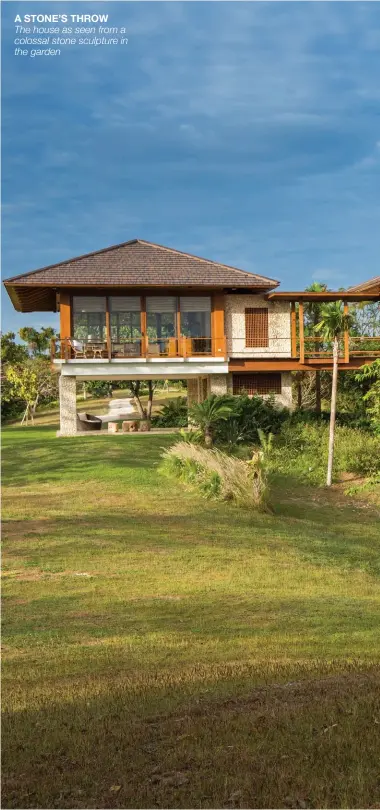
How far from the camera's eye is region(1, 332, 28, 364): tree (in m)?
51.8

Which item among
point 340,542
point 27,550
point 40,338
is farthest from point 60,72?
point 40,338

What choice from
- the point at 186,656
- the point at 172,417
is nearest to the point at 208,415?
the point at 172,417

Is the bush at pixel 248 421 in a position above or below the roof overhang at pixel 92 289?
below

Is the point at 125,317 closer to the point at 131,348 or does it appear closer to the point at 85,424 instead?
the point at 131,348

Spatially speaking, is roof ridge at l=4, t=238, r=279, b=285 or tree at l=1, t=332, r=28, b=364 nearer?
roof ridge at l=4, t=238, r=279, b=285

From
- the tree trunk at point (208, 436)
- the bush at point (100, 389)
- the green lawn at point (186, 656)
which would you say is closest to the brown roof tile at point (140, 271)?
the tree trunk at point (208, 436)

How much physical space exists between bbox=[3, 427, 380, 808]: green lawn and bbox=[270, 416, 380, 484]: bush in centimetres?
717

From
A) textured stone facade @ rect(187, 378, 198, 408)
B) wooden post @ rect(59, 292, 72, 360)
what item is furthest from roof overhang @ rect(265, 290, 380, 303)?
wooden post @ rect(59, 292, 72, 360)

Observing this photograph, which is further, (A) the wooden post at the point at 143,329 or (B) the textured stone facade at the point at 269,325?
(B) the textured stone facade at the point at 269,325

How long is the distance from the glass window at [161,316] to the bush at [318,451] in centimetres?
667

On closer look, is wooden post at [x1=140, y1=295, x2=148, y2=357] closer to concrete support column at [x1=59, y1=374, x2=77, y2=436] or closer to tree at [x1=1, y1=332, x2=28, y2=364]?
concrete support column at [x1=59, y1=374, x2=77, y2=436]

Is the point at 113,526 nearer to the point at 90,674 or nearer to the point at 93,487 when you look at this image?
the point at 93,487

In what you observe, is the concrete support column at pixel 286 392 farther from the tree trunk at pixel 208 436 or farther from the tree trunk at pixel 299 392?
the tree trunk at pixel 208 436

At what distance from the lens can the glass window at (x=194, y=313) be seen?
3503 centimetres
